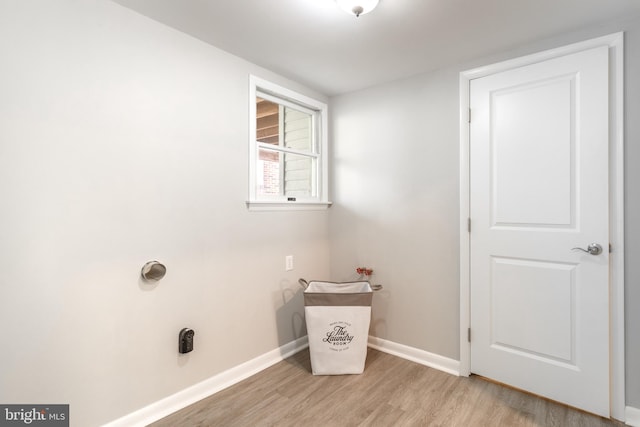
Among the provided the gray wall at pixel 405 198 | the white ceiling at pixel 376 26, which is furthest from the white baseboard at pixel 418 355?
the white ceiling at pixel 376 26

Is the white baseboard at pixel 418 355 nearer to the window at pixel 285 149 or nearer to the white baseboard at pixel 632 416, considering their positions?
the white baseboard at pixel 632 416

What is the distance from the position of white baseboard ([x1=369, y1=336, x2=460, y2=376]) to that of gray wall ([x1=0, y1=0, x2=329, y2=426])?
3.70 ft

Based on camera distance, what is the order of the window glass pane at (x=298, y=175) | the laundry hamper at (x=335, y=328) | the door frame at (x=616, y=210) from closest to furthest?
1. the door frame at (x=616, y=210)
2. the laundry hamper at (x=335, y=328)
3. the window glass pane at (x=298, y=175)

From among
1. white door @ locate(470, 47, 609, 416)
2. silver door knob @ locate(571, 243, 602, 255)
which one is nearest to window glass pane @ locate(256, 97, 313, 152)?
white door @ locate(470, 47, 609, 416)

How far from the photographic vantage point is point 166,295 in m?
1.96

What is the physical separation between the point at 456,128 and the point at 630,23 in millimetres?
1043

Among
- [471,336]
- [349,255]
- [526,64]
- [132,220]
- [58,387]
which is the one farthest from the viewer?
[349,255]

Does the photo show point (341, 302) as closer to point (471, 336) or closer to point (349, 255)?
point (349, 255)

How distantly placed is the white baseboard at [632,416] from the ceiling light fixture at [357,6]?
265cm

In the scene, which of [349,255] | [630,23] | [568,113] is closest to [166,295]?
[349,255]

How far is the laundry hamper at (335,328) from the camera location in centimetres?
240

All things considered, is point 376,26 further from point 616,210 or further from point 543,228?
point 616,210

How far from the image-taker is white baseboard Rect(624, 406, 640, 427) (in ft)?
5.97

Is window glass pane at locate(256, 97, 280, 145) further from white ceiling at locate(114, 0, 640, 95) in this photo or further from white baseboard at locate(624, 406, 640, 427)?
white baseboard at locate(624, 406, 640, 427)
